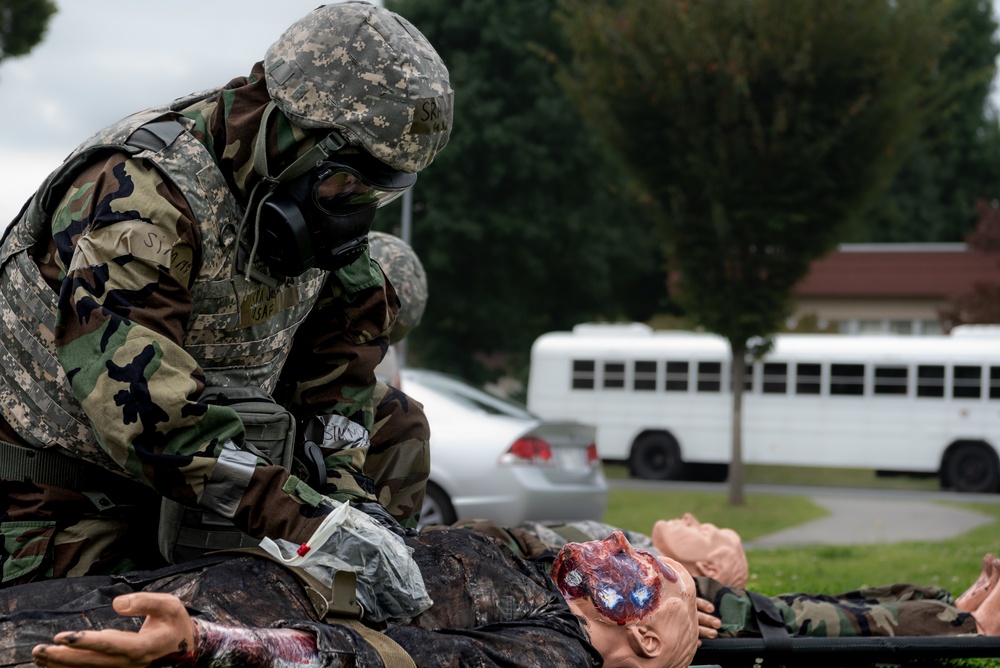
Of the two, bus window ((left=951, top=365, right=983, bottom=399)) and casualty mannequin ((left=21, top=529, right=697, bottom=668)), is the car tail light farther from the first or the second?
bus window ((left=951, top=365, right=983, bottom=399))

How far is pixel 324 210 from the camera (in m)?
3.02

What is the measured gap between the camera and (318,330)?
12.3 ft

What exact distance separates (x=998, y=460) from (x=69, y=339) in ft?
60.4

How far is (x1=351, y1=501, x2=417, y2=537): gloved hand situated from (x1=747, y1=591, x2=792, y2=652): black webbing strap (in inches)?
58.4

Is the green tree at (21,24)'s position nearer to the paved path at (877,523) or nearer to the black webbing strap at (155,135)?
the paved path at (877,523)

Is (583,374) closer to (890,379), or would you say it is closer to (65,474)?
(890,379)

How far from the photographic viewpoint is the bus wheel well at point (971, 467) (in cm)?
1886

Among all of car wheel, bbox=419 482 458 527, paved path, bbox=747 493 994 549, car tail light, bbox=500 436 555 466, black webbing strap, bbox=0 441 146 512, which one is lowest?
paved path, bbox=747 493 994 549

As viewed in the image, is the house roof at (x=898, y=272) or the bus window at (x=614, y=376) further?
the house roof at (x=898, y=272)

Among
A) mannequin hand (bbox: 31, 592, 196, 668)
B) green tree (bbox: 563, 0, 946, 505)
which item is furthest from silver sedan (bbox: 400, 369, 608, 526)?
mannequin hand (bbox: 31, 592, 196, 668)

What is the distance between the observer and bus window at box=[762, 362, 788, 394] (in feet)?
66.1

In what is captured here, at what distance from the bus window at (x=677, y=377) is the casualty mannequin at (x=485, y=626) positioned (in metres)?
16.7

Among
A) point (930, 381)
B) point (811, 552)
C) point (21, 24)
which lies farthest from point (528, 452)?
point (21, 24)

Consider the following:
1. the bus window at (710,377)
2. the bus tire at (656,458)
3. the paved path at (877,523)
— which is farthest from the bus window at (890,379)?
the bus tire at (656,458)
